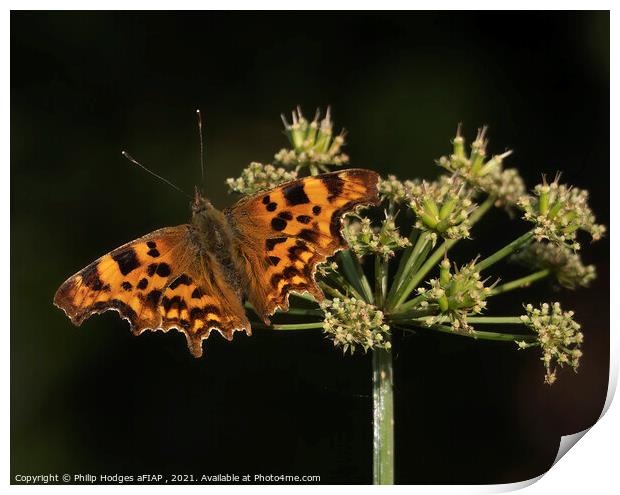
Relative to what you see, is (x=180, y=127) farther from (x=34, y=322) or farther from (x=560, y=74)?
(x=560, y=74)

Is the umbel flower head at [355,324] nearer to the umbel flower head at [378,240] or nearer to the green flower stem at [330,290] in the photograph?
the green flower stem at [330,290]

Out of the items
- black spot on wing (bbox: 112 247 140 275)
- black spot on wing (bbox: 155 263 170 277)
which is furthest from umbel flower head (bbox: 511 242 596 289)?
black spot on wing (bbox: 112 247 140 275)

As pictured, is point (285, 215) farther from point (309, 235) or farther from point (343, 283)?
point (343, 283)

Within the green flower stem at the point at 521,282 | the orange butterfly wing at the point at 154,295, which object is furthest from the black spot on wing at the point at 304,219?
the green flower stem at the point at 521,282

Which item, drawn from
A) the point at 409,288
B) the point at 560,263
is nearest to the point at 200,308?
the point at 409,288

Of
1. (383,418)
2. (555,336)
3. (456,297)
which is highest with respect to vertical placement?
(456,297)

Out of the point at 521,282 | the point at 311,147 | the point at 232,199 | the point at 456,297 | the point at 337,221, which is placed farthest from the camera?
the point at 232,199

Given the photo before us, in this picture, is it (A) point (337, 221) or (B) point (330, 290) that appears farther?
(B) point (330, 290)
